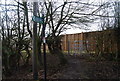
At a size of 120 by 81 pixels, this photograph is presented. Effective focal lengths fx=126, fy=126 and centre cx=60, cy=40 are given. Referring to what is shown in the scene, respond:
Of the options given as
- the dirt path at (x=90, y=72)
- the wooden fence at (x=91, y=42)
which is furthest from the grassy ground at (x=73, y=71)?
the wooden fence at (x=91, y=42)

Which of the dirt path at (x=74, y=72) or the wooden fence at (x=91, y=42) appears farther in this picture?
the wooden fence at (x=91, y=42)

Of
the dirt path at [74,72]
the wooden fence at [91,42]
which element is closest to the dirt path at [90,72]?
the dirt path at [74,72]

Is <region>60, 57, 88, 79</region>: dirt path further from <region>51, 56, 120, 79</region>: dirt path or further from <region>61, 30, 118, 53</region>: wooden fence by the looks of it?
<region>61, 30, 118, 53</region>: wooden fence

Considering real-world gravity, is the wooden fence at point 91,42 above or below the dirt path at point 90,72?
above

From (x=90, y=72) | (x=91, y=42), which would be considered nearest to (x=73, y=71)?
(x=90, y=72)

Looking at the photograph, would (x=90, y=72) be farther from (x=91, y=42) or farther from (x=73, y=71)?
(x=91, y=42)

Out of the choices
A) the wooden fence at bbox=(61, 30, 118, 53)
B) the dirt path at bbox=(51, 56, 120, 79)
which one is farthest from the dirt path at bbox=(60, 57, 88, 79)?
the wooden fence at bbox=(61, 30, 118, 53)

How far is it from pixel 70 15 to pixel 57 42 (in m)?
1.48

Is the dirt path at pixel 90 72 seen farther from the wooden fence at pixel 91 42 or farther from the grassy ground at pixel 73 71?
the wooden fence at pixel 91 42

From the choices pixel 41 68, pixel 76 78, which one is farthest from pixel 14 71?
pixel 76 78

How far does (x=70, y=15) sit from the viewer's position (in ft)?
19.0

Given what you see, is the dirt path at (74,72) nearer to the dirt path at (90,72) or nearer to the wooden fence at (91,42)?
the dirt path at (90,72)

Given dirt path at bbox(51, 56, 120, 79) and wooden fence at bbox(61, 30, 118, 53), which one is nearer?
dirt path at bbox(51, 56, 120, 79)

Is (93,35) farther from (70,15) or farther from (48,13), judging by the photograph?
(48,13)
